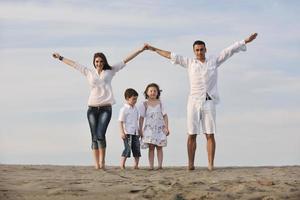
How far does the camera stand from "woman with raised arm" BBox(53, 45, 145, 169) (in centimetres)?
1120

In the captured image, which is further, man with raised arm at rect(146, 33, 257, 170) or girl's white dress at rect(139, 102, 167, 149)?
girl's white dress at rect(139, 102, 167, 149)

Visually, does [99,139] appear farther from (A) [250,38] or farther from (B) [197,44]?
(A) [250,38]

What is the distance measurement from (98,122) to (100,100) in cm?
40

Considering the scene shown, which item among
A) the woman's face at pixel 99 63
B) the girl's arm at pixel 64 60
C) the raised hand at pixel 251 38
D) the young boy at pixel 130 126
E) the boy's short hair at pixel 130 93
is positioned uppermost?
the raised hand at pixel 251 38

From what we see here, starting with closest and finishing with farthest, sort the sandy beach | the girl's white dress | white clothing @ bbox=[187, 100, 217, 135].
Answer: the sandy beach < white clothing @ bbox=[187, 100, 217, 135] < the girl's white dress

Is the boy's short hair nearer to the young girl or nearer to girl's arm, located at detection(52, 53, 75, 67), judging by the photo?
the young girl

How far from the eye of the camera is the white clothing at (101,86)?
11.2 meters

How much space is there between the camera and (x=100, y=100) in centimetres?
1123

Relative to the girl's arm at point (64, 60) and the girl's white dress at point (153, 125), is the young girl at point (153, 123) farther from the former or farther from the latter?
the girl's arm at point (64, 60)

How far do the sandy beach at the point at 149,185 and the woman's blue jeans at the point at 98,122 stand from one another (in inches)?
28.3

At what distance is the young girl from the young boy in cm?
15

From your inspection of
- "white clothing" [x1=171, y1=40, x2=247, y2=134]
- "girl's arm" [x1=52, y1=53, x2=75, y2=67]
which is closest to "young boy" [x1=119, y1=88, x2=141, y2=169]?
"girl's arm" [x1=52, y1=53, x2=75, y2=67]

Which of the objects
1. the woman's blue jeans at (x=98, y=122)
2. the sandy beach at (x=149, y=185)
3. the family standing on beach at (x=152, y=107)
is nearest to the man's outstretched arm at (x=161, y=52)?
the family standing on beach at (x=152, y=107)

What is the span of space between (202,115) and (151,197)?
3.28 meters
